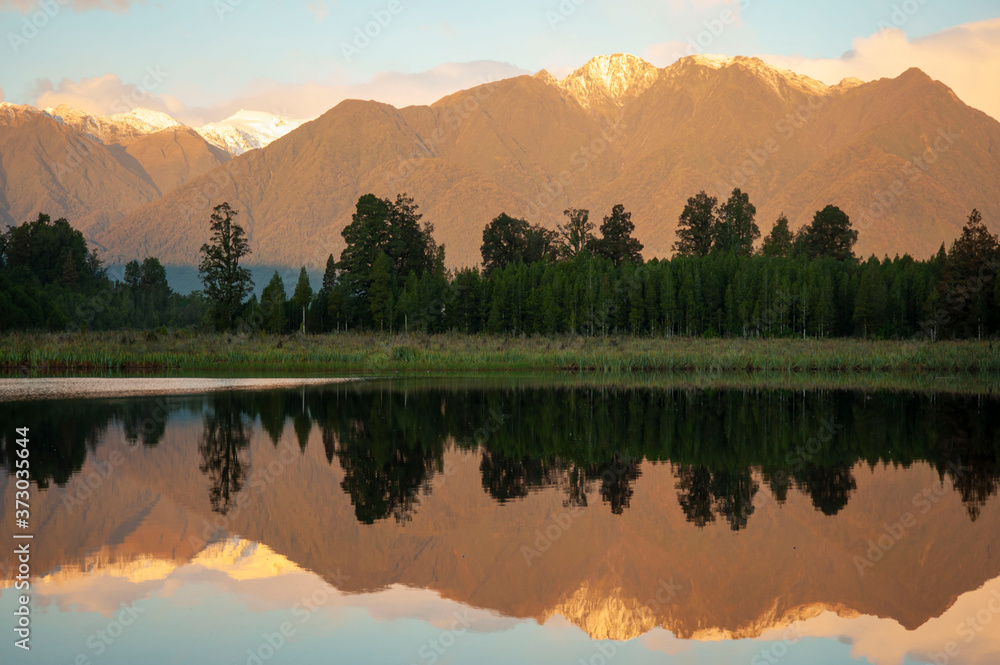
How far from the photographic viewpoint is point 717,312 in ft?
291

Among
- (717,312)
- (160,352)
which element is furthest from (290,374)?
(717,312)

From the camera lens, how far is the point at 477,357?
56875 millimetres

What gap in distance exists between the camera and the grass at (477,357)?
178 ft

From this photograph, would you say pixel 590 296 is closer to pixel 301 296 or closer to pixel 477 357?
pixel 477 357

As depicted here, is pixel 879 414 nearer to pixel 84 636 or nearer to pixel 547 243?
pixel 84 636

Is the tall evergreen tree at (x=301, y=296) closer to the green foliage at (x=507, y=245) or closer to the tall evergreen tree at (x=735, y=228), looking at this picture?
the green foliage at (x=507, y=245)

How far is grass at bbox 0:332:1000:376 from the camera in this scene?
54406 millimetres

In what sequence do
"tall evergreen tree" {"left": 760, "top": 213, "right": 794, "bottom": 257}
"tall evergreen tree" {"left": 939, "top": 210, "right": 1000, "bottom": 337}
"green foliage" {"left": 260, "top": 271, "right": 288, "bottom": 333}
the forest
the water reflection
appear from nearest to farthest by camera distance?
1. the water reflection
2. "tall evergreen tree" {"left": 939, "top": 210, "right": 1000, "bottom": 337}
3. the forest
4. "green foliage" {"left": 260, "top": 271, "right": 288, "bottom": 333}
5. "tall evergreen tree" {"left": 760, "top": 213, "right": 794, "bottom": 257}

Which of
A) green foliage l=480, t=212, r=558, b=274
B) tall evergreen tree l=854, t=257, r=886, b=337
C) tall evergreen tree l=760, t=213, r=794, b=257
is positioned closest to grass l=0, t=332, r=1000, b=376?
tall evergreen tree l=854, t=257, r=886, b=337

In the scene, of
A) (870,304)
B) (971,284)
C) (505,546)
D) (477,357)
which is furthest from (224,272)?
(505,546)

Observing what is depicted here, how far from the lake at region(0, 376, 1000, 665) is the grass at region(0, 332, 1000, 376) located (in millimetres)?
32992

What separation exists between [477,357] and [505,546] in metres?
45.1

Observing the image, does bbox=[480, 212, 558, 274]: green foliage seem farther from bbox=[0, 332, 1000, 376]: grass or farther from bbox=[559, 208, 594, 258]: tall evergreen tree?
bbox=[0, 332, 1000, 376]: grass

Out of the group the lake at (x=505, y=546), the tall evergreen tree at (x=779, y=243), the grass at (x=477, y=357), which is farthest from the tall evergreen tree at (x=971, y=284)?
the lake at (x=505, y=546)
